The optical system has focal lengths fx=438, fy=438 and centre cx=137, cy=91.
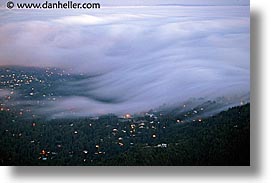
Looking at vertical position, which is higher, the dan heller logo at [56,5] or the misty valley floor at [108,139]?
the dan heller logo at [56,5]

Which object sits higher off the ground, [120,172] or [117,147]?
[117,147]

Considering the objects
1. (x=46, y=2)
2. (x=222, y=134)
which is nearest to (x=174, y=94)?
(x=222, y=134)

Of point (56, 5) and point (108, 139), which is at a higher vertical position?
point (56, 5)

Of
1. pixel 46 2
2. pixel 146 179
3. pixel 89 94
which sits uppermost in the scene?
pixel 46 2

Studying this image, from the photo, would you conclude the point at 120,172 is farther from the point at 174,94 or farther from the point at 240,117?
the point at 240,117

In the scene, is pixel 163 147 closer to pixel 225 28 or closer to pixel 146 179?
pixel 146 179

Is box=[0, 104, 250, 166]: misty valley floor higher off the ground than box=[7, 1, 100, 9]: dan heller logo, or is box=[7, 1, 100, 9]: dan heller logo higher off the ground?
box=[7, 1, 100, 9]: dan heller logo
